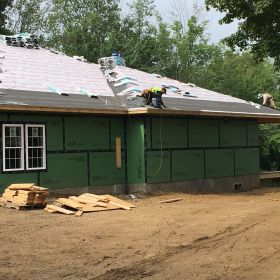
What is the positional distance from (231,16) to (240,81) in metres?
37.1

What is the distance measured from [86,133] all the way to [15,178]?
298cm

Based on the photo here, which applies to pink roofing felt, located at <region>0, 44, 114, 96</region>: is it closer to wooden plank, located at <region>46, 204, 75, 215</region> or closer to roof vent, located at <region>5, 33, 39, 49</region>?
roof vent, located at <region>5, 33, 39, 49</region>

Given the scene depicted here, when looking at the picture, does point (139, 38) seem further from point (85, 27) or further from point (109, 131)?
point (109, 131)

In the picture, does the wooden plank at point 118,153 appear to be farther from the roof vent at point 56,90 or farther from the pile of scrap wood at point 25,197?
the pile of scrap wood at point 25,197

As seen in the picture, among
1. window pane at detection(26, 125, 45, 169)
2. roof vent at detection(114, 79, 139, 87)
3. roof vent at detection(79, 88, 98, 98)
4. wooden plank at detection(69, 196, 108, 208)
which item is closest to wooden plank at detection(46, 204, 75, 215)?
wooden plank at detection(69, 196, 108, 208)

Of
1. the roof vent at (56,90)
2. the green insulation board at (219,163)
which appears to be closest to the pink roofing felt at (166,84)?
the green insulation board at (219,163)

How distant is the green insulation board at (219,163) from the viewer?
20172 millimetres

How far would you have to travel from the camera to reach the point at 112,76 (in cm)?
2116

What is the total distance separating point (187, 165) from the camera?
1919cm

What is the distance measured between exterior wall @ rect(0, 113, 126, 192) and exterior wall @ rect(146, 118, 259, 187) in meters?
1.22

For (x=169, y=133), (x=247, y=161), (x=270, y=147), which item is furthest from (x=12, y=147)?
(x=270, y=147)

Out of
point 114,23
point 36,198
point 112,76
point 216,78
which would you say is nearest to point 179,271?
point 36,198

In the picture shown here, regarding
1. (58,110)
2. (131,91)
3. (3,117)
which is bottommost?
(3,117)

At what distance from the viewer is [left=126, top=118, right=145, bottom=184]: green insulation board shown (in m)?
17.7
